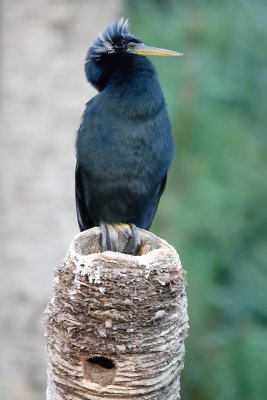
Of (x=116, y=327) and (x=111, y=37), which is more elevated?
(x=111, y=37)

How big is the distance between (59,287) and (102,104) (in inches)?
55.8

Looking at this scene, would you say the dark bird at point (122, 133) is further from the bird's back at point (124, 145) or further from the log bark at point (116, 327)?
the log bark at point (116, 327)

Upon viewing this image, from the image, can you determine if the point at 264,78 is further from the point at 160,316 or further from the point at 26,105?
the point at 160,316

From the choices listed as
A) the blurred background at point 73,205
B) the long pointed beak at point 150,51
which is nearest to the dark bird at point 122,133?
the long pointed beak at point 150,51

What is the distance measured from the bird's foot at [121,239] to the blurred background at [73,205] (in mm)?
1893

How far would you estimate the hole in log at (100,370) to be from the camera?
7.59 feet

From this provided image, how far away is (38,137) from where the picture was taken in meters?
5.83

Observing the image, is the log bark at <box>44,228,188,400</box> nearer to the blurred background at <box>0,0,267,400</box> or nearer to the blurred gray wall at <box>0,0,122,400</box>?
the blurred background at <box>0,0,267,400</box>

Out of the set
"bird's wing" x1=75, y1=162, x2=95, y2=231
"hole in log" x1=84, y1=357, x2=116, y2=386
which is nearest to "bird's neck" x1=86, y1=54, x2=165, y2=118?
"bird's wing" x1=75, y1=162, x2=95, y2=231

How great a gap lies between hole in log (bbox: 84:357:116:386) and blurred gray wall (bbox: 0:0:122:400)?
11.6 feet

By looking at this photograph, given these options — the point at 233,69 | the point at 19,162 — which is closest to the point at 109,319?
the point at 19,162

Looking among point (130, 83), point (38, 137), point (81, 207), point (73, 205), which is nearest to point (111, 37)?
point (130, 83)

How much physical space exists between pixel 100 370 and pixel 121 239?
1.02 meters

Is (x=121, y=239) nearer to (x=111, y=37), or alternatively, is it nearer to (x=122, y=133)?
(x=122, y=133)
